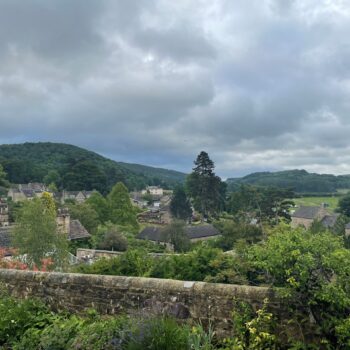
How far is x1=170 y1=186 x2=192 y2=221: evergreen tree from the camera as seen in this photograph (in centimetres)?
7900

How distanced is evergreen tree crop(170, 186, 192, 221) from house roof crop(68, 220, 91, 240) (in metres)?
34.5

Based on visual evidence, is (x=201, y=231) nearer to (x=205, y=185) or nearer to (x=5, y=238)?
(x=205, y=185)

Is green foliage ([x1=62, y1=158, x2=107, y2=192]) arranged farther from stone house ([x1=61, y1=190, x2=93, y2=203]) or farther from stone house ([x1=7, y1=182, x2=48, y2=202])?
stone house ([x1=7, y1=182, x2=48, y2=202])

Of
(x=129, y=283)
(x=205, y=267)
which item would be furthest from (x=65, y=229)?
(x=129, y=283)

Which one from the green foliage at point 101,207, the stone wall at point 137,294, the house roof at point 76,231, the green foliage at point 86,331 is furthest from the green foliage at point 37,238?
the green foliage at point 101,207

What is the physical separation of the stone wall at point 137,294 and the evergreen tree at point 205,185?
236 ft

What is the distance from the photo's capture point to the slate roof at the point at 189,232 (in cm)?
5117

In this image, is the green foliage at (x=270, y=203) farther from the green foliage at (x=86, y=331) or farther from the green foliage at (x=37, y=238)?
the green foliage at (x=86, y=331)

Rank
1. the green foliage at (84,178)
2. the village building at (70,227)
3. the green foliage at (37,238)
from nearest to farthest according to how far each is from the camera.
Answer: the green foliage at (37,238) → the village building at (70,227) → the green foliage at (84,178)

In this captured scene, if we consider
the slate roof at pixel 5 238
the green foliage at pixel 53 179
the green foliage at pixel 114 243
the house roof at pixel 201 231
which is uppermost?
the green foliage at pixel 53 179

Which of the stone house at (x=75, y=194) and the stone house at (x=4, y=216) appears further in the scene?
the stone house at (x=75, y=194)

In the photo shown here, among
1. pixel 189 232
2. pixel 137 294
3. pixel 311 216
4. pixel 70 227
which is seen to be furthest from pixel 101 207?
pixel 137 294

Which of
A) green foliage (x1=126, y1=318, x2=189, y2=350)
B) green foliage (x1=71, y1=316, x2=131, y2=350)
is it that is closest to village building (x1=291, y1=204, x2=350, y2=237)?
green foliage (x1=71, y1=316, x2=131, y2=350)

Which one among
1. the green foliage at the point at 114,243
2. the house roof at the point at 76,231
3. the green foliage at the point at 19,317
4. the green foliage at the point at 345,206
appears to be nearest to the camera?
the green foliage at the point at 19,317
